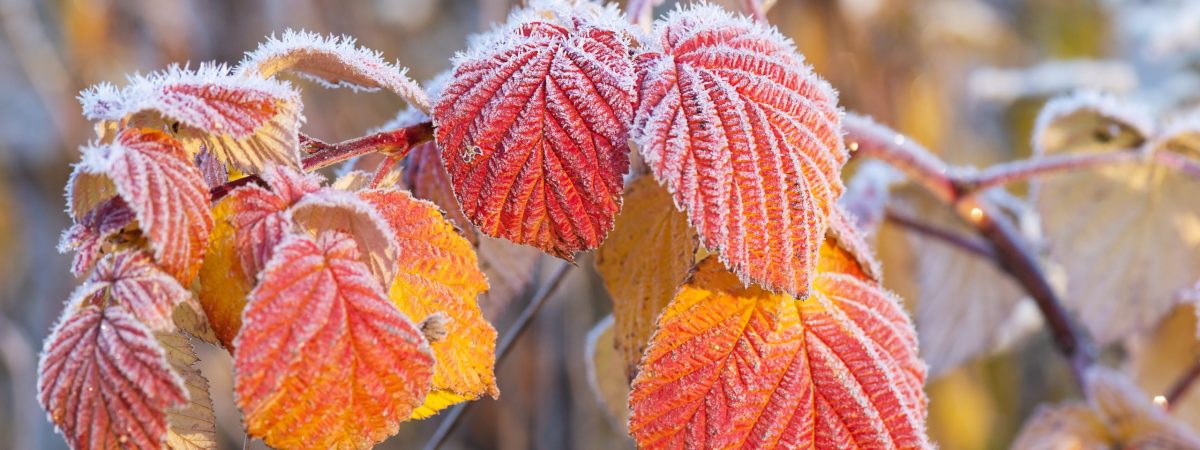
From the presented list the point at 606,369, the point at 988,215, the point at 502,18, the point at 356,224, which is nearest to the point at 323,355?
the point at 356,224

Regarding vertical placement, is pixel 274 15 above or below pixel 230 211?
above

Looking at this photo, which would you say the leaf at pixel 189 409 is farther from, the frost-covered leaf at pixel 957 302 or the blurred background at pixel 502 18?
the blurred background at pixel 502 18

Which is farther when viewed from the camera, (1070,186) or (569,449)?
(569,449)

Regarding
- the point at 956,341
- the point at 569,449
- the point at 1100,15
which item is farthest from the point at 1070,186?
the point at 1100,15

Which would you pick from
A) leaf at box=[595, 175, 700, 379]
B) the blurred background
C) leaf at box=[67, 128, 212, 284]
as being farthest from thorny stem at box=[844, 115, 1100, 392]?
the blurred background

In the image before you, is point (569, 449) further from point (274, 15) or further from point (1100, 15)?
point (1100, 15)

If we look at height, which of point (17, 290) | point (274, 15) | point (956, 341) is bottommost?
point (956, 341)

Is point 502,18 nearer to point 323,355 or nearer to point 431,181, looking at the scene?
point 431,181
